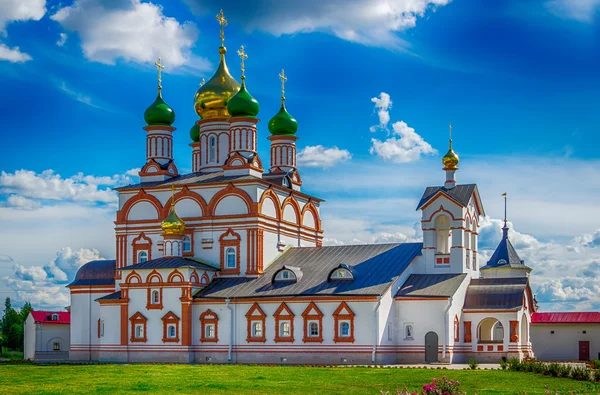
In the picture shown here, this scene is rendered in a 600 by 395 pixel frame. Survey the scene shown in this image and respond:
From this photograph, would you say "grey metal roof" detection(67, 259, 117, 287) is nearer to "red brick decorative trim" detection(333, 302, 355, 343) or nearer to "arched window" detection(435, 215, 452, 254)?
"red brick decorative trim" detection(333, 302, 355, 343)

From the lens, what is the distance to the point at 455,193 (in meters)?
38.4

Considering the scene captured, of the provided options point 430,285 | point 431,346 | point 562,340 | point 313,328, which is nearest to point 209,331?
point 313,328

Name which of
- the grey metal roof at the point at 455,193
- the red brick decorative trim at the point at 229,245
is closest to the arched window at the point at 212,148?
the red brick decorative trim at the point at 229,245

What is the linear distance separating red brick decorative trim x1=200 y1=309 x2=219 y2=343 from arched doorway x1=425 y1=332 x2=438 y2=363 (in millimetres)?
8375

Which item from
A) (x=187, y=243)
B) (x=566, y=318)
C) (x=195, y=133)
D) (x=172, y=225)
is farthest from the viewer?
(x=195, y=133)

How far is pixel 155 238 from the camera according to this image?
135 ft

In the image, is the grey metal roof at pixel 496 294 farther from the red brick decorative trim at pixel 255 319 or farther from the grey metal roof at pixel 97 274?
the grey metal roof at pixel 97 274

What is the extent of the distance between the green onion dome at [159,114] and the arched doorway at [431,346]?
1593 centimetres

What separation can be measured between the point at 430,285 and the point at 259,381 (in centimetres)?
1362

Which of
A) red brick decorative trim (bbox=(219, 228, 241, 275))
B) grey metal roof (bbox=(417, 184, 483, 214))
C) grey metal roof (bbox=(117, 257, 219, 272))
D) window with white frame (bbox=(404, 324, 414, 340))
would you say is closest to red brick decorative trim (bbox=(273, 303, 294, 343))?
red brick decorative trim (bbox=(219, 228, 241, 275))

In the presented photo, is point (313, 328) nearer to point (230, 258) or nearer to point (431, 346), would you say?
point (431, 346)

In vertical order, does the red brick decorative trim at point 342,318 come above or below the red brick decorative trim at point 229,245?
below

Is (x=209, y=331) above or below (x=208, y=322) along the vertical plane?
below

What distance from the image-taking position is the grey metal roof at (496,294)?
35.6 metres
